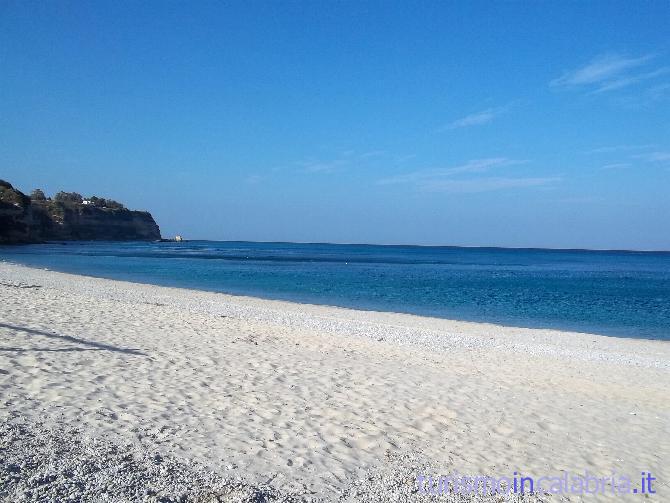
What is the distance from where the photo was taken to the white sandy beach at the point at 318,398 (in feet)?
18.6

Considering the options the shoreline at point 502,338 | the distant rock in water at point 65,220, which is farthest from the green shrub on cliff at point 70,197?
the shoreline at point 502,338

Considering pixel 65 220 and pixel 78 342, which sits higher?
pixel 65 220

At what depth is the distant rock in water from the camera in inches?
3241

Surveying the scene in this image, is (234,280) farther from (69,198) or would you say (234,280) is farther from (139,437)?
(69,198)

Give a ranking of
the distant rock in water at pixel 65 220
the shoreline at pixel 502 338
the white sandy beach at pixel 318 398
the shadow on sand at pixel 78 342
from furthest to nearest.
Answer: the distant rock in water at pixel 65 220, the shoreline at pixel 502 338, the shadow on sand at pixel 78 342, the white sandy beach at pixel 318 398

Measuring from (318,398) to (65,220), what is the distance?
423 ft

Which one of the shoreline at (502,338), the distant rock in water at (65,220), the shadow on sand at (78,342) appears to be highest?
the distant rock in water at (65,220)

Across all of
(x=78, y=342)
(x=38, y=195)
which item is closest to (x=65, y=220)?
(x=38, y=195)

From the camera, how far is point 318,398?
7633 mm

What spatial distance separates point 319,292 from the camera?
32.8 m

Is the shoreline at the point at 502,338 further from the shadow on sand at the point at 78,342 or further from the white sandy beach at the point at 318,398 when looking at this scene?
the shadow on sand at the point at 78,342

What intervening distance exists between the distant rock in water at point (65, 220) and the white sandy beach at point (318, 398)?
81708 mm

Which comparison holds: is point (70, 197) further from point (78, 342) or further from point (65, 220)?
point (78, 342)

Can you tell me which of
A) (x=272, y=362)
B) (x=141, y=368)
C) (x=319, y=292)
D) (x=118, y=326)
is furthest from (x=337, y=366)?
(x=319, y=292)
